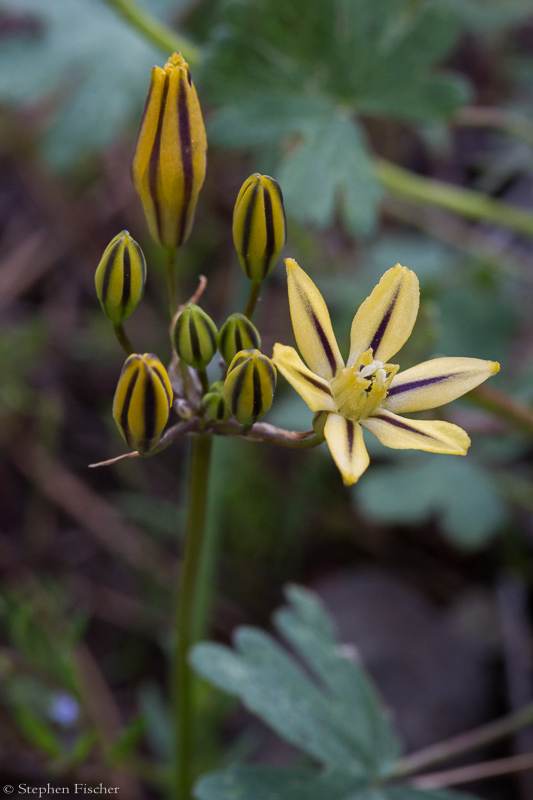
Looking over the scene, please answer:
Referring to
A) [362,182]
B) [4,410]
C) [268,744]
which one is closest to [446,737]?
[268,744]

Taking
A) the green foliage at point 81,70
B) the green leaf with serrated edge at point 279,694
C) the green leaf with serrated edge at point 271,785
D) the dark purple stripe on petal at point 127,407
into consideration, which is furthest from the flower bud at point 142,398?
the green foliage at point 81,70

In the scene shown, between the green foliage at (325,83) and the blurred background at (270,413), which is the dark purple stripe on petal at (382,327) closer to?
the blurred background at (270,413)

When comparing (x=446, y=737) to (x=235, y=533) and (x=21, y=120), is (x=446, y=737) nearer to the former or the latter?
(x=235, y=533)

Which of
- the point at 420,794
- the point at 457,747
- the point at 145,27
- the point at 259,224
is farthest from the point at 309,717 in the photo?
the point at 145,27

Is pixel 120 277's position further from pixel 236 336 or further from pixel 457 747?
pixel 457 747

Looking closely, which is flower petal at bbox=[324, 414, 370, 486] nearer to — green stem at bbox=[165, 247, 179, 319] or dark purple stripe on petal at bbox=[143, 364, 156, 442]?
dark purple stripe on petal at bbox=[143, 364, 156, 442]

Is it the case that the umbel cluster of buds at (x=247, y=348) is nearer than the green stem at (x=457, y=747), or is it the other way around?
the umbel cluster of buds at (x=247, y=348)
